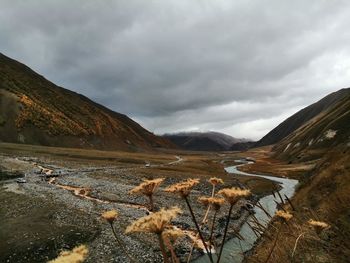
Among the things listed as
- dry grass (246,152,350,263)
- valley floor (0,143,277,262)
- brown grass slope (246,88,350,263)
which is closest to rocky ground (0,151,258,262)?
valley floor (0,143,277,262)

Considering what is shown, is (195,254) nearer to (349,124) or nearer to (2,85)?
(349,124)

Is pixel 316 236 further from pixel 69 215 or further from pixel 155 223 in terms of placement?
pixel 69 215

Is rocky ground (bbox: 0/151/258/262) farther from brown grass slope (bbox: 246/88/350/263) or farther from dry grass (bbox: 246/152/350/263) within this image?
dry grass (bbox: 246/152/350/263)

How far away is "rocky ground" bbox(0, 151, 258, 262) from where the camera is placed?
30.6 metres

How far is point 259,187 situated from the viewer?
85.8m

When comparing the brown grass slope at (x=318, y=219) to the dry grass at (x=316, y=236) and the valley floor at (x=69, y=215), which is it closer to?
the dry grass at (x=316, y=236)

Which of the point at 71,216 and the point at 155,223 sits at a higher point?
the point at 155,223

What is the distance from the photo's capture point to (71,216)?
4172 centimetres

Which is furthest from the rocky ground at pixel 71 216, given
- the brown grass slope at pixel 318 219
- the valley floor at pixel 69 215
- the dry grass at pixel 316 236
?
the dry grass at pixel 316 236

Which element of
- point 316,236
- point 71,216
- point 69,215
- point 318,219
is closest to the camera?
point 318,219

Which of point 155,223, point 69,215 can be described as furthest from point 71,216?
point 155,223

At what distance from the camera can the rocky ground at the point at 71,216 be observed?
3064 centimetres

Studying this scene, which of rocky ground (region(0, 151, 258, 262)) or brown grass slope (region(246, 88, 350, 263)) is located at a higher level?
brown grass slope (region(246, 88, 350, 263))

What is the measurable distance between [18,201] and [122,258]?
81.4 feet
